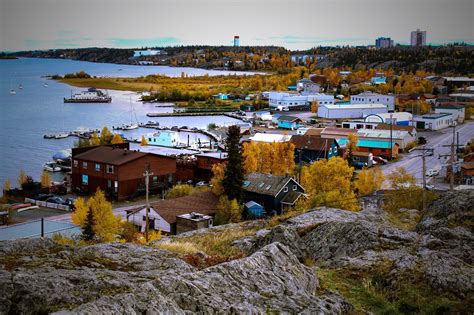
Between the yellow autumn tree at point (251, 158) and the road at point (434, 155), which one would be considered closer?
the yellow autumn tree at point (251, 158)

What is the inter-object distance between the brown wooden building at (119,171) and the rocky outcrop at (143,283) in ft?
50.4

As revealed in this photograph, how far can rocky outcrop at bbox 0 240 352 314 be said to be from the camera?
2.76 m

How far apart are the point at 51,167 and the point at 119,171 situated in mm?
6855

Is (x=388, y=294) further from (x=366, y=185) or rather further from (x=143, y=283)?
(x=366, y=185)

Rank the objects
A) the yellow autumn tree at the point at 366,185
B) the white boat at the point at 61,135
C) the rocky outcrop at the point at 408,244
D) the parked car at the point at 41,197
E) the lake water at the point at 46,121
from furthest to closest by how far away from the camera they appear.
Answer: the white boat at the point at 61,135 < the lake water at the point at 46,121 < the parked car at the point at 41,197 < the yellow autumn tree at the point at 366,185 < the rocky outcrop at the point at 408,244

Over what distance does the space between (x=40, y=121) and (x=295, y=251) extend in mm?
41737

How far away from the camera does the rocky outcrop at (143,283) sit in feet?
9.05

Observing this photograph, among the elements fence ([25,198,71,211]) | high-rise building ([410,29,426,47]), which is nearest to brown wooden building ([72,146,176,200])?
fence ([25,198,71,211])

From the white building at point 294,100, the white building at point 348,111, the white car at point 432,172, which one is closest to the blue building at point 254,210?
the white car at point 432,172

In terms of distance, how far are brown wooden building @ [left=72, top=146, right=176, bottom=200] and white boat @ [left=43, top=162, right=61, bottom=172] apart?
320cm

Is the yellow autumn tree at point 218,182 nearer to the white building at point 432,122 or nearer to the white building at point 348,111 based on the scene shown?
the white building at point 432,122

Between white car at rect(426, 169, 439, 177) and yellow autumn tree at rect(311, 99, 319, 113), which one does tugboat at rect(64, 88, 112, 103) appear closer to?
yellow autumn tree at rect(311, 99, 319, 113)

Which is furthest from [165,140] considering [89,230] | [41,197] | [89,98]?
[89,98]

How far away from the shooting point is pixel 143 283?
3.14 metres
